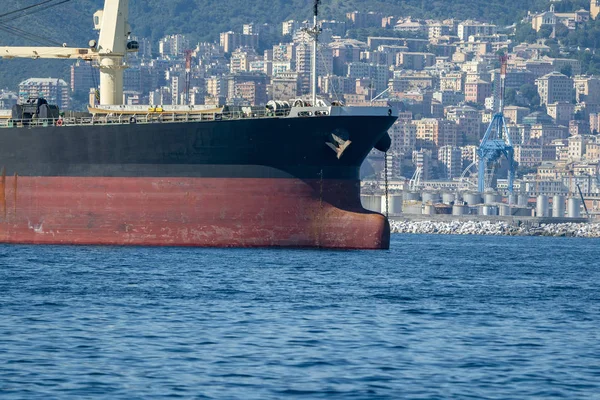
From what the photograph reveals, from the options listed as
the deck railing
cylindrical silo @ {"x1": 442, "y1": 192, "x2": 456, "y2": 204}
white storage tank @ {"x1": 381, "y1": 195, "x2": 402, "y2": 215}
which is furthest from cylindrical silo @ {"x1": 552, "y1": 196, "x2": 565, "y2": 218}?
the deck railing

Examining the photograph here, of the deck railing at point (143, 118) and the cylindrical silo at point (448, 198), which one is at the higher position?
the deck railing at point (143, 118)

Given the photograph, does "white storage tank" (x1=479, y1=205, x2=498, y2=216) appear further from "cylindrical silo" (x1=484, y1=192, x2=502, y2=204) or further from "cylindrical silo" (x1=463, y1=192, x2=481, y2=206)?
"cylindrical silo" (x1=484, y1=192, x2=502, y2=204)

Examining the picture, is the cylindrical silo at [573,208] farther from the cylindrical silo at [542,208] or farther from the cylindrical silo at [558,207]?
the cylindrical silo at [542,208]

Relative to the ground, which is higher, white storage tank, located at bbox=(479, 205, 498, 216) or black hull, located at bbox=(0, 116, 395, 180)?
black hull, located at bbox=(0, 116, 395, 180)

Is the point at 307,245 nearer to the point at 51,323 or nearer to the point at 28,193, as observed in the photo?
the point at 28,193

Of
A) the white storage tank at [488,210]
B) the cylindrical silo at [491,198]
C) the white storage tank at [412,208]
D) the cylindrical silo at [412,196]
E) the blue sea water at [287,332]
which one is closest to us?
the blue sea water at [287,332]

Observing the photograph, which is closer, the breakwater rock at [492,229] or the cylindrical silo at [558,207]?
the breakwater rock at [492,229]

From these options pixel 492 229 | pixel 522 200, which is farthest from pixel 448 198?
pixel 492 229

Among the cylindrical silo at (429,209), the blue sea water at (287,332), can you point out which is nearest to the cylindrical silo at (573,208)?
the cylindrical silo at (429,209)

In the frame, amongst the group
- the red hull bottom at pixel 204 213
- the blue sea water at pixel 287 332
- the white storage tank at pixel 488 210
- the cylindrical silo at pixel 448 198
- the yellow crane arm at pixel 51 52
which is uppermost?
the yellow crane arm at pixel 51 52
